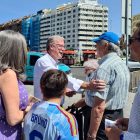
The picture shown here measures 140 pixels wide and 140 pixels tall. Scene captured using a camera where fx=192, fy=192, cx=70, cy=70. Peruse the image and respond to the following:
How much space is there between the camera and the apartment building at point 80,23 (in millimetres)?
117750

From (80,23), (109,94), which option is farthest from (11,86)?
(80,23)

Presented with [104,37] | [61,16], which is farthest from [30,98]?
[61,16]

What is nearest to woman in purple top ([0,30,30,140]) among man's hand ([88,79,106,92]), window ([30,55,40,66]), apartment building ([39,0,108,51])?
man's hand ([88,79,106,92])

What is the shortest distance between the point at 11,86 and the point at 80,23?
119298 mm

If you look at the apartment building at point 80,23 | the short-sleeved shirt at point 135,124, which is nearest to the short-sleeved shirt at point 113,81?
the short-sleeved shirt at point 135,124

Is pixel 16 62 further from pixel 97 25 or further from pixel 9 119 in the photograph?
pixel 97 25

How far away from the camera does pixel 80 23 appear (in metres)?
117

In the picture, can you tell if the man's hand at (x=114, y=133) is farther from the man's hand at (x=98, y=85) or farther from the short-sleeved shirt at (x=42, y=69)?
the short-sleeved shirt at (x=42, y=69)

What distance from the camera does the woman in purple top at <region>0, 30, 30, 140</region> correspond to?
5.02ft

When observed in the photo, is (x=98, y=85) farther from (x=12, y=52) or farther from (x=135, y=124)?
(x=12, y=52)

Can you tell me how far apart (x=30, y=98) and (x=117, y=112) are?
977 millimetres

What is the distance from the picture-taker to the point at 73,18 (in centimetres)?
12144

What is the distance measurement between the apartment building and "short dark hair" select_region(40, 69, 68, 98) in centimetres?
11588

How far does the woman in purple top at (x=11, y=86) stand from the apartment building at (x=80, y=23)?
11582cm
